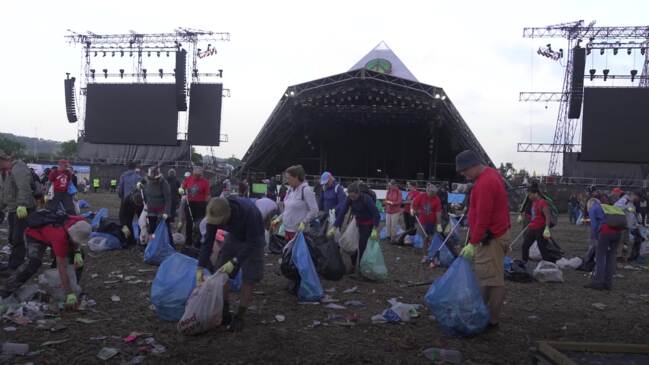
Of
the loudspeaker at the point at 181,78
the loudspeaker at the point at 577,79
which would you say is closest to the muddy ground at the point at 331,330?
the loudspeaker at the point at 577,79

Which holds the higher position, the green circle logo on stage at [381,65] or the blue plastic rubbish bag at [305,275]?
the green circle logo on stage at [381,65]

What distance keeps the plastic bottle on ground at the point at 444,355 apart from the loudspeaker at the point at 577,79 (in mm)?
23626

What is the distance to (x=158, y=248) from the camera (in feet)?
24.8

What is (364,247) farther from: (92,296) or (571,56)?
(571,56)

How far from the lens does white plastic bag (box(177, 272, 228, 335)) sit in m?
4.16

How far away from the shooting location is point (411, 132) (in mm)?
28234

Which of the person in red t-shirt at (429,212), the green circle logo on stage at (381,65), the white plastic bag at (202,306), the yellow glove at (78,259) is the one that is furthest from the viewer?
the green circle logo on stage at (381,65)

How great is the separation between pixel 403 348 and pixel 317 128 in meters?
24.0

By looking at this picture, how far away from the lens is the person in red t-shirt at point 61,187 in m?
9.13

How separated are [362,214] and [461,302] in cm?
295

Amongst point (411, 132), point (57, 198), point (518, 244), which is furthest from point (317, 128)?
point (57, 198)

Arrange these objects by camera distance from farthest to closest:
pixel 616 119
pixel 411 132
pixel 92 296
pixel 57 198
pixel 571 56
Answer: pixel 411 132 → pixel 571 56 → pixel 616 119 → pixel 57 198 → pixel 92 296

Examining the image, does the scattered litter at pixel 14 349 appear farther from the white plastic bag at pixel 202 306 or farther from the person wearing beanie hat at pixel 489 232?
the person wearing beanie hat at pixel 489 232

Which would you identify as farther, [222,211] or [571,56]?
[571,56]
